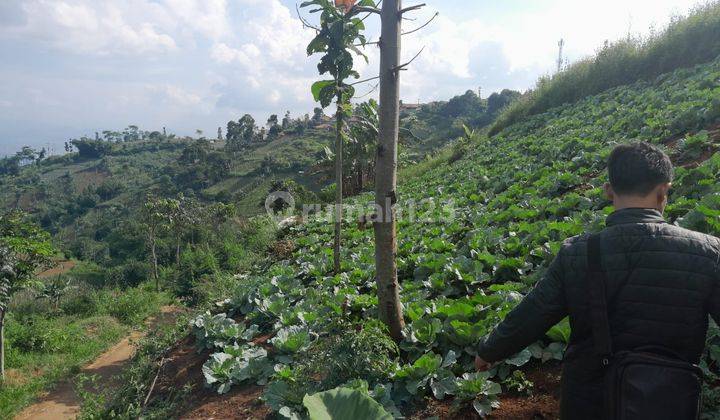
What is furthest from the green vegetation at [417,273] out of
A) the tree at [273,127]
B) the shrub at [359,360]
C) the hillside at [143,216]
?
the tree at [273,127]

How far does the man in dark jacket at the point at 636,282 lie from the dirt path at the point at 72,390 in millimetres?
7780

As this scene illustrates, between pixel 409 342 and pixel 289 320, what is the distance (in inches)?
70.6

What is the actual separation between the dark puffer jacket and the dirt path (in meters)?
7.81

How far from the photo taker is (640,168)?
6.47 ft

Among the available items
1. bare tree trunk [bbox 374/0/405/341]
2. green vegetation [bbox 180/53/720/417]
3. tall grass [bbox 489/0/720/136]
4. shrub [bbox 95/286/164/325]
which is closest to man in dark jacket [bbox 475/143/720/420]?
green vegetation [bbox 180/53/720/417]

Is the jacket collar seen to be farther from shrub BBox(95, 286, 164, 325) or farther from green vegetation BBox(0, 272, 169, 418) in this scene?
shrub BBox(95, 286, 164, 325)

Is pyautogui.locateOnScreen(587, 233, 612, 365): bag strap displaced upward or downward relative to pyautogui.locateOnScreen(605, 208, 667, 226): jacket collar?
downward

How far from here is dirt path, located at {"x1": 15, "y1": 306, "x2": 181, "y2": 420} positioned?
905 centimetres

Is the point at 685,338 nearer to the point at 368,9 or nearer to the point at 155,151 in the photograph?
the point at 368,9

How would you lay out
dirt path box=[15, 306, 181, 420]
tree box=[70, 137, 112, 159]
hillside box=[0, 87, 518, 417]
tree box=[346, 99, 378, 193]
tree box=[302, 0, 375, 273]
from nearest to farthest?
tree box=[302, 0, 375, 273] < dirt path box=[15, 306, 181, 420] < hillside box=[0, 87, 518, 417] < tree box=[346, 99, 378, 193] < tree box=[70, 137, 112, 159]

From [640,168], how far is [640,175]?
0.03m

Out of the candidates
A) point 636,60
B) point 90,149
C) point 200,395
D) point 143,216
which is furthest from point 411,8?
point 90,149

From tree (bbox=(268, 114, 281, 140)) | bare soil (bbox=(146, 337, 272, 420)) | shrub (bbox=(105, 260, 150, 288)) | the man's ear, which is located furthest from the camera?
tree (bbox=(268, 114, 281, 140))

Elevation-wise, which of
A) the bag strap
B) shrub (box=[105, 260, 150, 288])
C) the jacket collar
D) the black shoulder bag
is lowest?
shrub (box=[105, 260, 150, 288])
